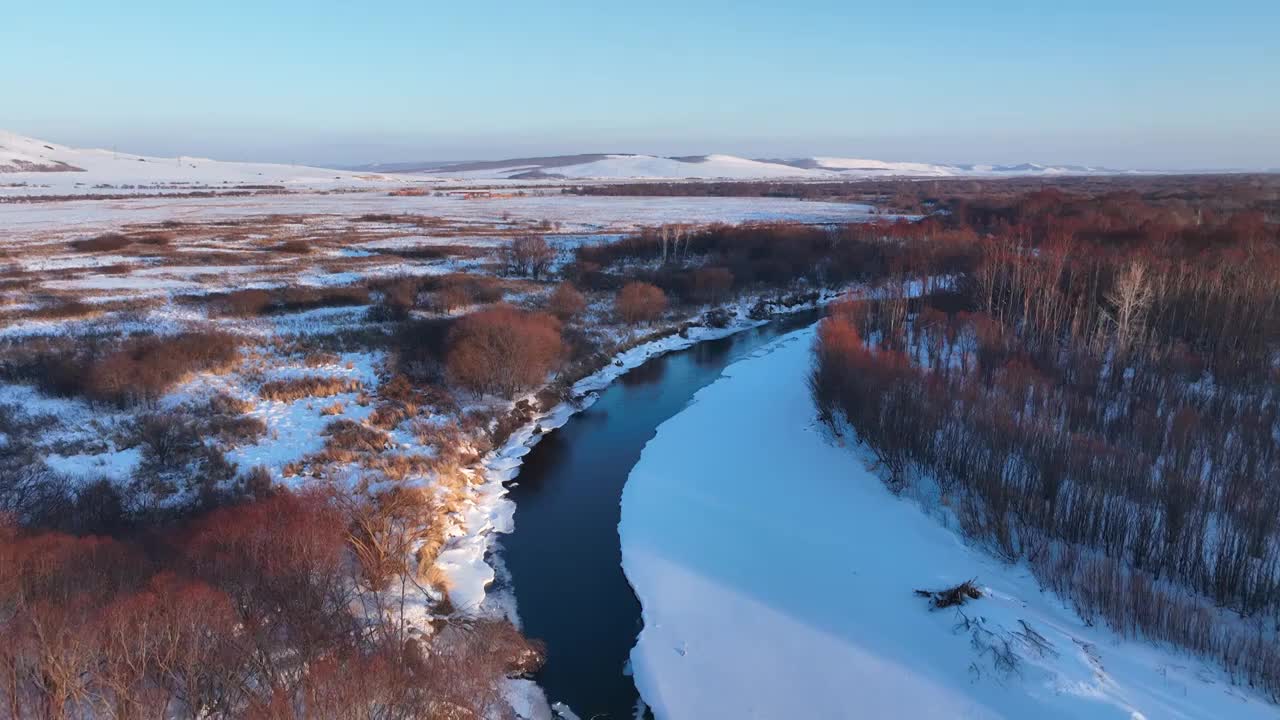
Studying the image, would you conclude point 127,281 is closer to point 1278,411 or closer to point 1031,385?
point 1031,385

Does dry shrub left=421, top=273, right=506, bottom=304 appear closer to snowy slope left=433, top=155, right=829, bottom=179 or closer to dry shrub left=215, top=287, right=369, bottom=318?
dry shrub left=215, top=287, right=369, bottom=318

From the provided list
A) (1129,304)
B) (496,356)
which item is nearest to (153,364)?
(496,356)

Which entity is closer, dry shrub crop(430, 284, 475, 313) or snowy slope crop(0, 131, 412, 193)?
dry shrub crop(430, 284, 475, 313)

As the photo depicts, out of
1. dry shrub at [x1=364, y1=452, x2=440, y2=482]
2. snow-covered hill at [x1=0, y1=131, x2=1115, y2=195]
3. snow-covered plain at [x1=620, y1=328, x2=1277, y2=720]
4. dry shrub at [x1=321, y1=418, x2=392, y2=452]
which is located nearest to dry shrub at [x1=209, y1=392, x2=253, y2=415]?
dry shrub at [x1=321, y1=418, x2=392, y2=452]

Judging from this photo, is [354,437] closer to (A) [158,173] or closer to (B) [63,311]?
(B) [63,311]

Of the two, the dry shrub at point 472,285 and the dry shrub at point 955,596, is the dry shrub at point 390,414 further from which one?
the dry shrub at point 955,596

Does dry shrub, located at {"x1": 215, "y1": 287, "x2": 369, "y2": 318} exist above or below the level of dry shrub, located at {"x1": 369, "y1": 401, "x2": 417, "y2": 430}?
above
